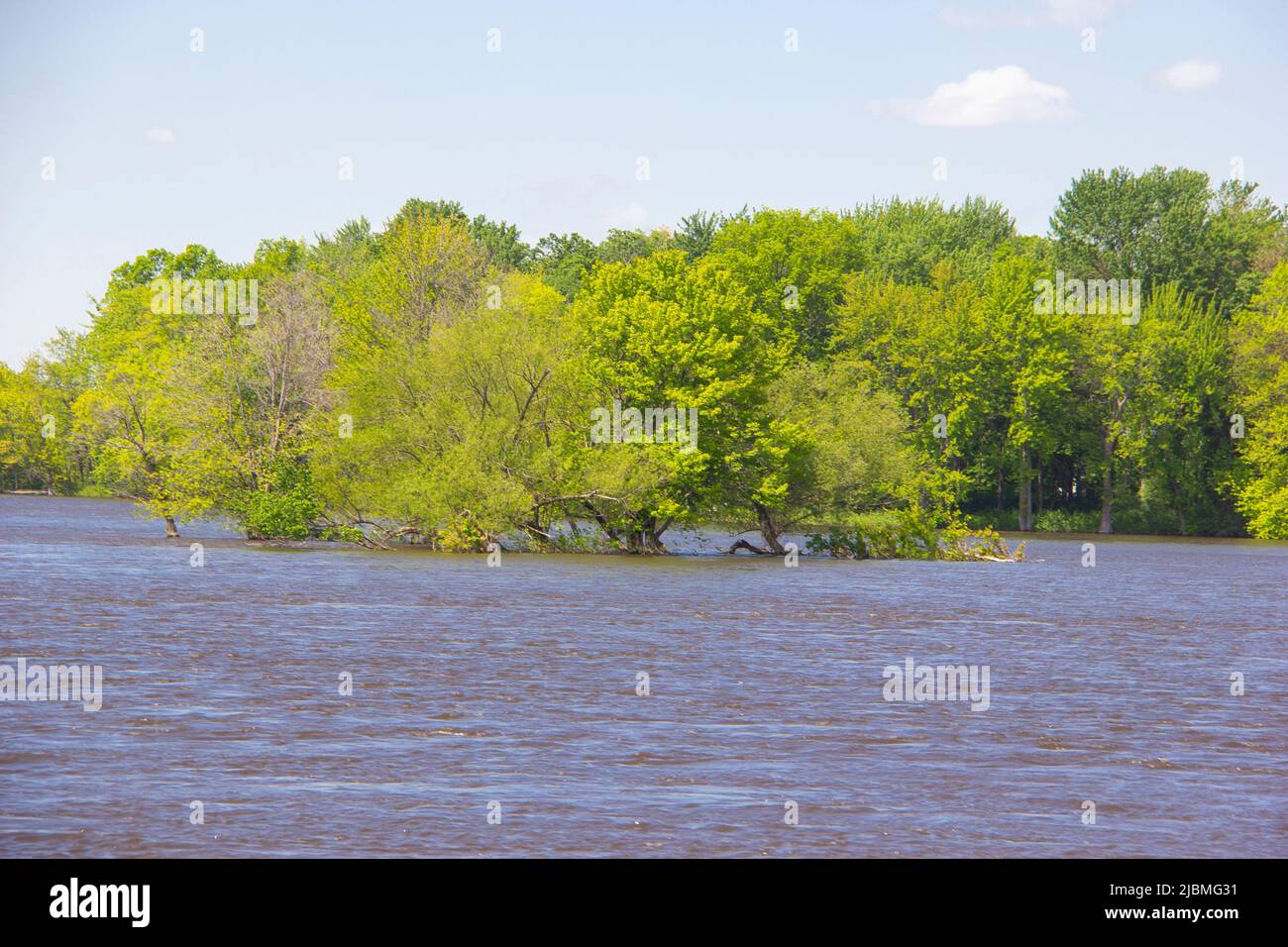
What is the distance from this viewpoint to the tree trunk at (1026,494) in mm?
94750

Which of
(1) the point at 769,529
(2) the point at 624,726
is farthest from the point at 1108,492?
(2) the point at 624,726

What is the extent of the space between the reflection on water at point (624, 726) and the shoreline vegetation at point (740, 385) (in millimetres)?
16268

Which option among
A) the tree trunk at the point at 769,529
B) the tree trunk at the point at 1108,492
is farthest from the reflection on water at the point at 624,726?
the tree trunk at the point at 1108,492

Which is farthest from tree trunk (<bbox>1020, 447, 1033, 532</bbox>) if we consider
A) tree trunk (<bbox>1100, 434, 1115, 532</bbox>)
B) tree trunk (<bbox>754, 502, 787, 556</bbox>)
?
tree trunk (<bbox>754, 502, 787, 556</bbox>)

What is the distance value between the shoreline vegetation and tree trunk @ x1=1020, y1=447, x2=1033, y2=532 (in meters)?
0.22

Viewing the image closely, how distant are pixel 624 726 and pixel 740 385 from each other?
3992cm

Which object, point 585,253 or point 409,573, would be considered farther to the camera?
point 585,253

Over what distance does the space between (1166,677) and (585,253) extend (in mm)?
101409

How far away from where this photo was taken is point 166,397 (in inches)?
2441

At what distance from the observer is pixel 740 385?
6022cm

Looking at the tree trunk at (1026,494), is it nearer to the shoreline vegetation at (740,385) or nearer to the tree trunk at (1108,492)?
the shoreline vegetation at (740,385)

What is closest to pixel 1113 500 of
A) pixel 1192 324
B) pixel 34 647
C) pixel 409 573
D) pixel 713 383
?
pixel 1192 324

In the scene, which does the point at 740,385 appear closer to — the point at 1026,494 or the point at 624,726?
the point at 624,726
